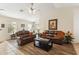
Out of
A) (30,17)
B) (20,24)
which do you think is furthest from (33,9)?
(20,24)

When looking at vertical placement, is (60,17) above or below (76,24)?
above

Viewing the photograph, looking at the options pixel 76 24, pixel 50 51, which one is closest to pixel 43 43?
pixel 50 51

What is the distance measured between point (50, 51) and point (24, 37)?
1.80ft

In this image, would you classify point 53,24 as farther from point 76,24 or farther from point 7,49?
point 7,49

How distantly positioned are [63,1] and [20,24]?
0.91 m

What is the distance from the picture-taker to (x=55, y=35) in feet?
7.47

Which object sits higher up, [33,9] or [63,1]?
[63,1]

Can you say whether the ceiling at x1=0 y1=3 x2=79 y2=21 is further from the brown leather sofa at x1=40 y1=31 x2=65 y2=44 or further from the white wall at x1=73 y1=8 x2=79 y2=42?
the brown leather sofa at x1=40 y1=31 x2=65 y2=44

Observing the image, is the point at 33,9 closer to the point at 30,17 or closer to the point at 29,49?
the point at 30,17

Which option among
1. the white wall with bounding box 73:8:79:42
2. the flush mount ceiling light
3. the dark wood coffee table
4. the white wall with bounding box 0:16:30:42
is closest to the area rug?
the white wall with bounding box 0:16:30:42

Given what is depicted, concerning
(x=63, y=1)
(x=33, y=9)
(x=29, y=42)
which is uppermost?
(x=63, y=1)

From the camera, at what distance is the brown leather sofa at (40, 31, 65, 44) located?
7.41 feet

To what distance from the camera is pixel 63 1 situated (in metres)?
2.27

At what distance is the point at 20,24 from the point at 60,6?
0.81 meters
